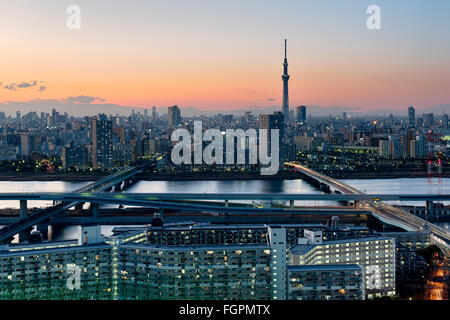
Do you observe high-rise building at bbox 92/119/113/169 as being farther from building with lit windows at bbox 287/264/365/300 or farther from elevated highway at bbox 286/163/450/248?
building with lit windows at bbox 287/264/365/300

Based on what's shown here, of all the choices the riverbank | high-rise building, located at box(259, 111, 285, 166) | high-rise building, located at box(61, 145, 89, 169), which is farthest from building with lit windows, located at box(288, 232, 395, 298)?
high-rise building, located at box(259, 111, 285, 166)

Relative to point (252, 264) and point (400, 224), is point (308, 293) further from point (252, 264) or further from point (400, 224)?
point (400, 224)

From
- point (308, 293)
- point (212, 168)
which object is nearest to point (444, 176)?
point (212, 168)

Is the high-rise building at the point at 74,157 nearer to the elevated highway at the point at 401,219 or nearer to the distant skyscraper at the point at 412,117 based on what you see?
the elevated highway at the point at 401,219

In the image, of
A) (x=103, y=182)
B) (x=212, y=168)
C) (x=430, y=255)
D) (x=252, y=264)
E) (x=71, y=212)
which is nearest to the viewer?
(x=252, y=264)

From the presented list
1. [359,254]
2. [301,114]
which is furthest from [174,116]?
[359,254]

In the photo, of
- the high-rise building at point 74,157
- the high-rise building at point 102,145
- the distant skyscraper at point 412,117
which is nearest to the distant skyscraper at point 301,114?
the distant skyscraper at point 412,117
